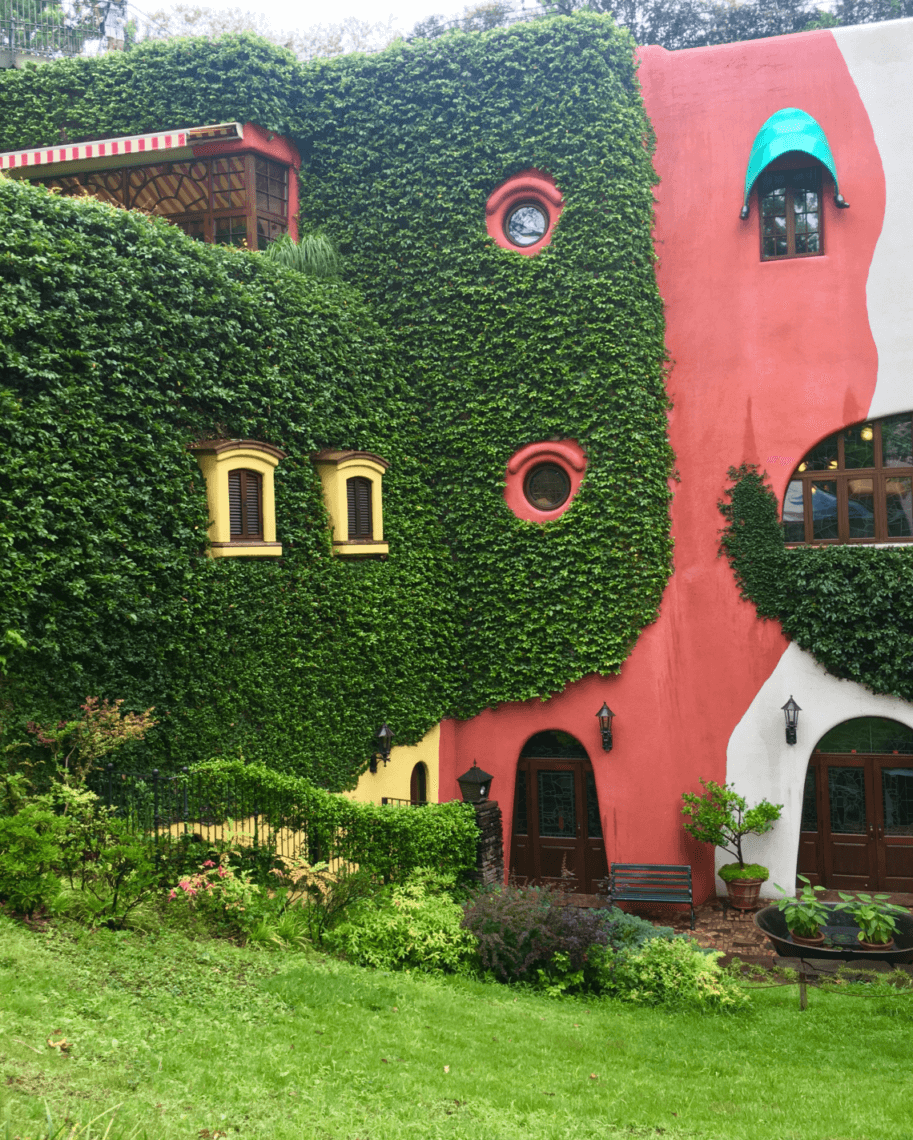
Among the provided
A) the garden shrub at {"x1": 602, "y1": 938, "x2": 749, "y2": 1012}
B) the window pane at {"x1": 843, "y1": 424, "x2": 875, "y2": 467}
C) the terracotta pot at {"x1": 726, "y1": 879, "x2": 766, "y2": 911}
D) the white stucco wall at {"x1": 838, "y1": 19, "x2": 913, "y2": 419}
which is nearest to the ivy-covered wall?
the window pane at {"x1": 843, "y1": 424, "x2": 875, "y2": 467}

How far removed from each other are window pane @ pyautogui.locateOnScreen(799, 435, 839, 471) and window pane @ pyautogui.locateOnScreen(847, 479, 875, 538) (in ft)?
1.40

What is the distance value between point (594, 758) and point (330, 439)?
669cm

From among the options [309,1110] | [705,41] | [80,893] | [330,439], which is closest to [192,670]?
[80,893]

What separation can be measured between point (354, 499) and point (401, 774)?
4.31m

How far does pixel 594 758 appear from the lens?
590 inches

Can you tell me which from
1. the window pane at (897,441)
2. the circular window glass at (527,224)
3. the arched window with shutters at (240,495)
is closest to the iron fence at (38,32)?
the circular window glass at (527,224)

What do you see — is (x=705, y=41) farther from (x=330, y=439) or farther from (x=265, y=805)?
(x=265, y=805)

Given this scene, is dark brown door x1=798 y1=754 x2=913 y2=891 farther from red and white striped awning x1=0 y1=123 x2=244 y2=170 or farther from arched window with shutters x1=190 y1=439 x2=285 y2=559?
red and white striped awning x1=0 y1=123 x2=244 y2=170

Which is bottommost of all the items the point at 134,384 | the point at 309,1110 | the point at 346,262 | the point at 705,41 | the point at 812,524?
A: the point at 309,1110

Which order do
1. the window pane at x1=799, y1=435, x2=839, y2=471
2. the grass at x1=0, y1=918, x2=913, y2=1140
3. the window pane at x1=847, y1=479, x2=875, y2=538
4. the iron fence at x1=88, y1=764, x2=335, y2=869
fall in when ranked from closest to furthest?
the grass at x1=0, y1=918, x2=913, y2=1140 → the iron fence at x1=88, y1=764, x2=335, y2=869 → the window pane at x1=847, y1=479, x2=875, y2=538 → the window pane at x1=799, y1=435, x2=839, y2=471

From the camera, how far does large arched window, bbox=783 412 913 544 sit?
47.9 feet

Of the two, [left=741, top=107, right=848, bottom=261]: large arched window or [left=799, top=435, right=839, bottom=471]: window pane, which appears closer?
[left=741, top=107, right=848, bottom=261]: large arched window

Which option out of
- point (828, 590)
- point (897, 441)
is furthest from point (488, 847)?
point (897, 441)

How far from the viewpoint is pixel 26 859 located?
7121 millimetres
